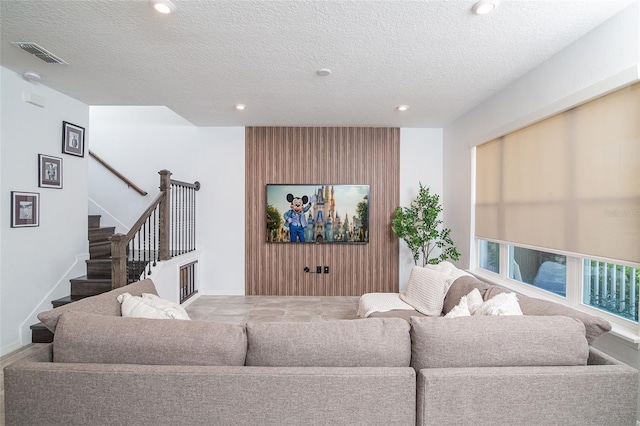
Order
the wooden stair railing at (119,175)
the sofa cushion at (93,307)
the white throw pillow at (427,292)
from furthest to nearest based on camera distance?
the wooden stair railing at (119,175), the white throw pillow at (427,292), the sofa cushion at (93,307)

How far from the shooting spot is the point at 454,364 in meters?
1.40

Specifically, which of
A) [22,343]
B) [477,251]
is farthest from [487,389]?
[22,343]

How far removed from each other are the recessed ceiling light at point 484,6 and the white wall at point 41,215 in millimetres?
4137

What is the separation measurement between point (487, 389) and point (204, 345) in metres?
1.25

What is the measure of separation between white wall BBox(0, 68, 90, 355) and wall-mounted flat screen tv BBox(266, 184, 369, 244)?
100 inches

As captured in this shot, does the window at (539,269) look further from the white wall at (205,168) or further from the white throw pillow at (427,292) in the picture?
the white wall at (205,168)

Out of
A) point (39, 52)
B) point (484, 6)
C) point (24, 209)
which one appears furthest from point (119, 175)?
point (484, 6)

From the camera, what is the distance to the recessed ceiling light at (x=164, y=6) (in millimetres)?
1946

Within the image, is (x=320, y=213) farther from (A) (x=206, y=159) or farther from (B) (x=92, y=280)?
(B) (x=92, y=280)

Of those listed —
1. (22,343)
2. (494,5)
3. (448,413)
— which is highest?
(494,5)

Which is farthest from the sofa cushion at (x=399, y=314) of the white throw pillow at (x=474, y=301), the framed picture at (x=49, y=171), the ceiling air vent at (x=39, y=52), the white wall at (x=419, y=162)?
the framed picture at (x=49, y=171)

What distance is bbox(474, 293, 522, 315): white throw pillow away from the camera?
184 cm

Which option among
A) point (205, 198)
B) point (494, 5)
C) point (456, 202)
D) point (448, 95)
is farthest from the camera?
point (205, 198)

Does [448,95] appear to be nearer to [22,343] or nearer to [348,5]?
[348,5]
